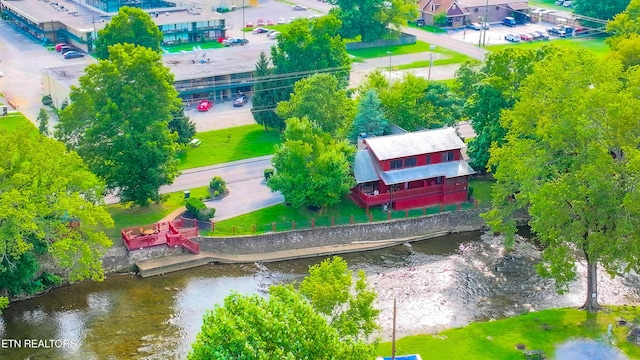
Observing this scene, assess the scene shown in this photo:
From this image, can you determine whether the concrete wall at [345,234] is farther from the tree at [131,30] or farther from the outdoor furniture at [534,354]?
the tree at [131,30]

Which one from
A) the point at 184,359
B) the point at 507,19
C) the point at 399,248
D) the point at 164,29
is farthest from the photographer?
the point at 507,19

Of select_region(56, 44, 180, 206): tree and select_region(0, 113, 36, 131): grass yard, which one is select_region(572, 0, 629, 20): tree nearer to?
select_region(56, 44, 180, 206): tree

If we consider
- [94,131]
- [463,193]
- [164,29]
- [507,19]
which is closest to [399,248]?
[463,193]

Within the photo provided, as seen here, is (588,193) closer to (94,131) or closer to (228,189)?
(228,189)

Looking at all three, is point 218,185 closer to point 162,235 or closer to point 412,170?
point 162,235

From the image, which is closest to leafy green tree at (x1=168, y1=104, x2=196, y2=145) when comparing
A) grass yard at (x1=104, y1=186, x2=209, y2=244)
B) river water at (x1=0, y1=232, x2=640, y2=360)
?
grass yard at (x1=104, y1=186, x2=209, y2=244)

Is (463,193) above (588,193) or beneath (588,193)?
beneath

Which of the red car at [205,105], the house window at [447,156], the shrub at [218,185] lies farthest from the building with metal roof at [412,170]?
the red car at [205,105]
